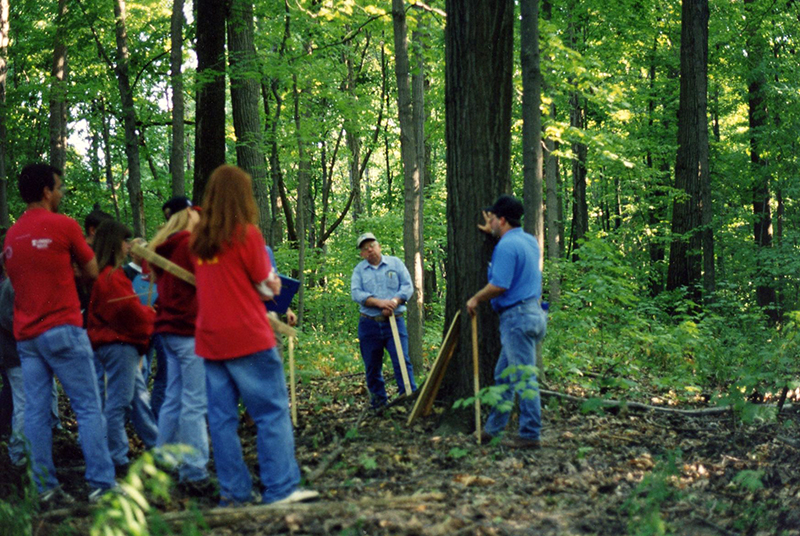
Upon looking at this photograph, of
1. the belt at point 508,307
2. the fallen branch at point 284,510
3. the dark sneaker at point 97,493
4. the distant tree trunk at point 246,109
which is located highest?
the distant tree trunk at point 246,109

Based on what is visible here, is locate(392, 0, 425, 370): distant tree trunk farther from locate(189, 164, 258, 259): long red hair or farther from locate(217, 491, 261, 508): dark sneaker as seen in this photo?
locate(217, 491, 261, 508): dark sneaker

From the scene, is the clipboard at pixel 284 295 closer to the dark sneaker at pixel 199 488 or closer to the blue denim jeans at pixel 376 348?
the dark sneaker at pixel 199 488

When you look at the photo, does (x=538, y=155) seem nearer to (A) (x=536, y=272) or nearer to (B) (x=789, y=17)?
(A) (x=536, y=272)

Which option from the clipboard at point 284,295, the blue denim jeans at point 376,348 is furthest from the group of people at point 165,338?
the blue denim jeans at point 376,348

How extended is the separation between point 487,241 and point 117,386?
128 inches

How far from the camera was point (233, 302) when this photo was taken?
416cm

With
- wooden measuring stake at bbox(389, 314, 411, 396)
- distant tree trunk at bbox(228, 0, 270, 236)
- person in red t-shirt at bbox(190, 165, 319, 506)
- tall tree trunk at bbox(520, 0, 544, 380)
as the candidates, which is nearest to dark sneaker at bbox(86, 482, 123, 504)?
person in red t-shirt at bbox(190, 165, 319, 506)

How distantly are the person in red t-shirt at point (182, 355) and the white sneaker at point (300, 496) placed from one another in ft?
2.99

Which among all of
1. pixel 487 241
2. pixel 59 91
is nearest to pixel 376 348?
pixel 487 241

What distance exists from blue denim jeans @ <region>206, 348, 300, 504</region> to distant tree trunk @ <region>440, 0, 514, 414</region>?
7.29 feet

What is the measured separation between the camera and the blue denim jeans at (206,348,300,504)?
4.21 m

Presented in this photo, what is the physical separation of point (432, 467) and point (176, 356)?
6.76ft

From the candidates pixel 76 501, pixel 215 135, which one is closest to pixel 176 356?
pixel 76 501

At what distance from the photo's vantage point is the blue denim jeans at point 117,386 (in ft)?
17.4
